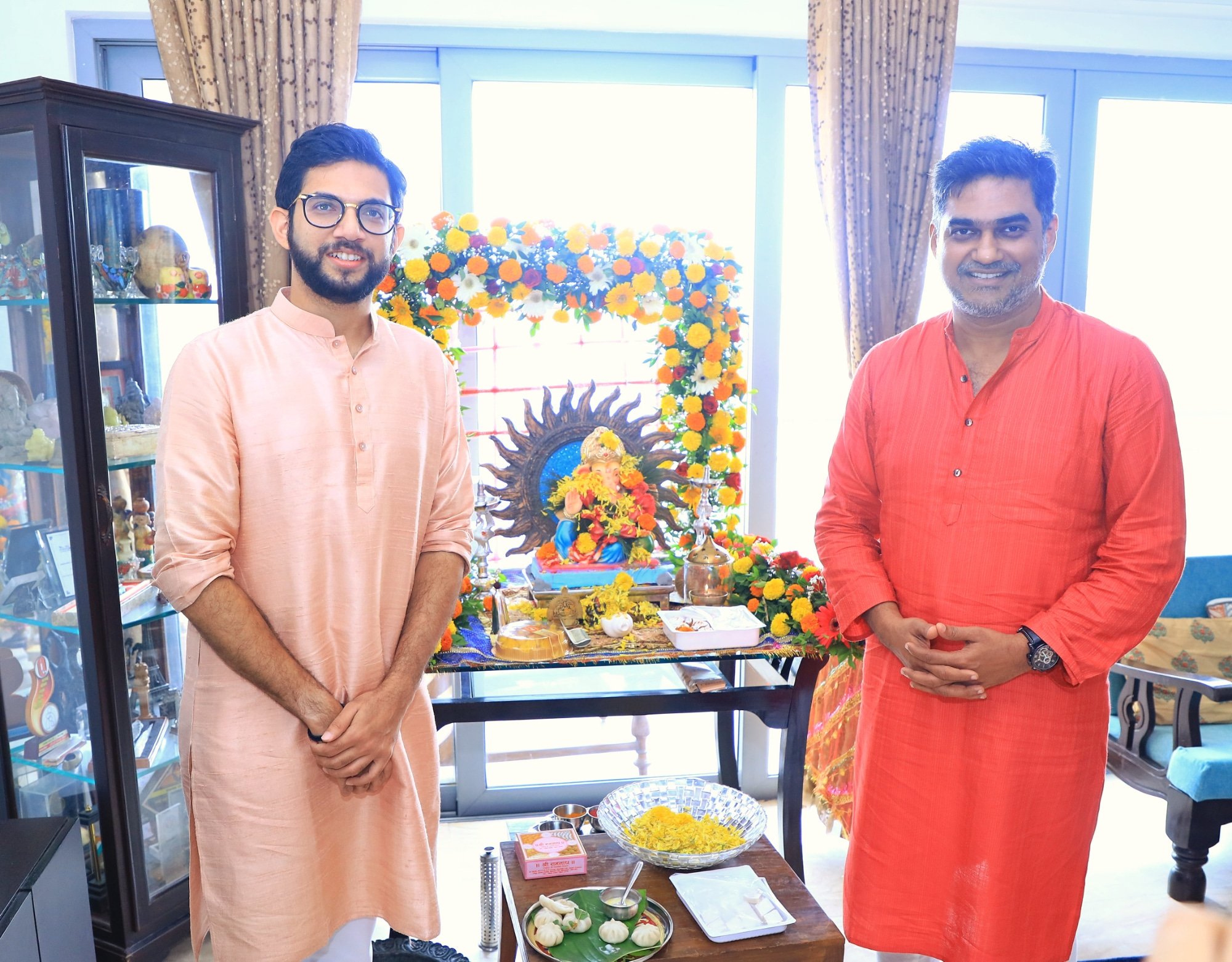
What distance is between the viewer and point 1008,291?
1.86m

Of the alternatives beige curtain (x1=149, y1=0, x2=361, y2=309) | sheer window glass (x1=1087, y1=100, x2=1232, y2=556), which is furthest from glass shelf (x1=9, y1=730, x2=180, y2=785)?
sheer window glass (x1=1087, y1=100, x2=1232, y2=556)

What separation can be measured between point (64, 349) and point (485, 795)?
6.93 ft

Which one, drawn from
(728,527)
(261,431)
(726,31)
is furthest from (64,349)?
(726,31)

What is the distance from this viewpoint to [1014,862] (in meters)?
1.87

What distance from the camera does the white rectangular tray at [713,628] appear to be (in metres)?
2.52

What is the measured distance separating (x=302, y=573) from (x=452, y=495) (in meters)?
0.36

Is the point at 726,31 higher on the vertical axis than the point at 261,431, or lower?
higher

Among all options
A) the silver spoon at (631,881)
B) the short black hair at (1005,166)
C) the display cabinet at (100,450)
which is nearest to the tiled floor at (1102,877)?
the display cabinet at (100,450)

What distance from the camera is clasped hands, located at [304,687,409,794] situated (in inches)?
66.8

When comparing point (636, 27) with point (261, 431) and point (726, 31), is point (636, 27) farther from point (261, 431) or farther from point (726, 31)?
point (261, 431)

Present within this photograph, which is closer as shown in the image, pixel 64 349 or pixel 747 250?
pixel 64 349

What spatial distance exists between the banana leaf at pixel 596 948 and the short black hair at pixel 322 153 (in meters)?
1.52

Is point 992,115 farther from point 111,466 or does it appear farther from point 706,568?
point 111,466

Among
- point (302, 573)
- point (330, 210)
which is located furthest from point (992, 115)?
point (302, 573)
